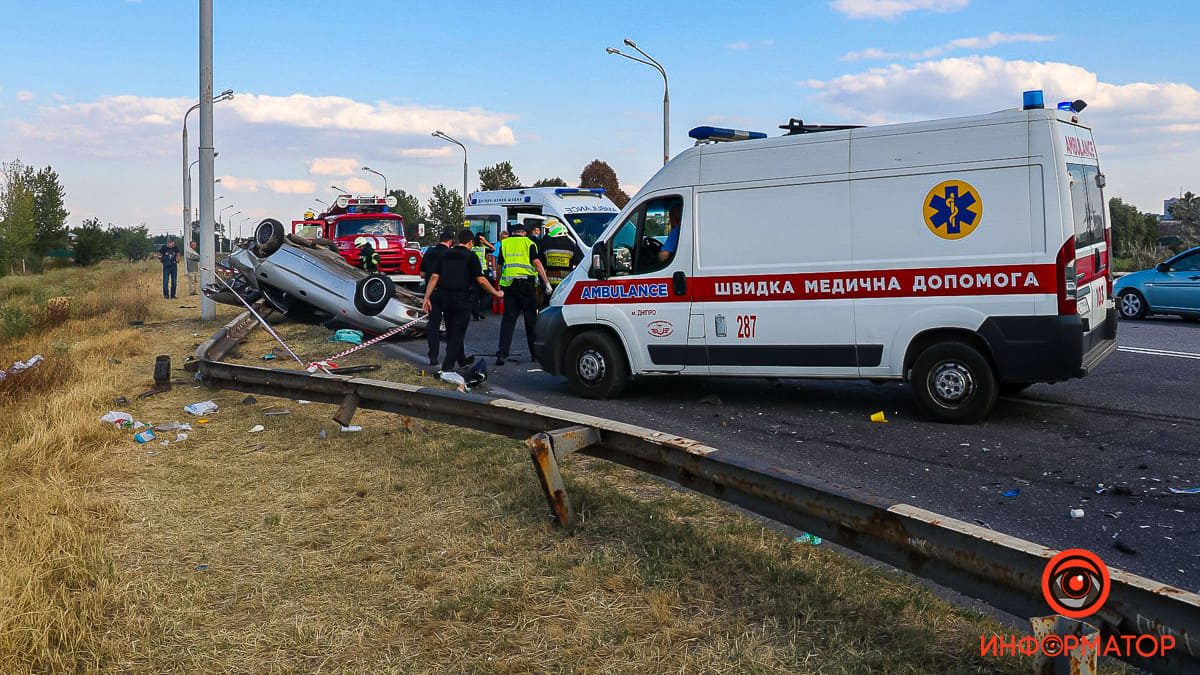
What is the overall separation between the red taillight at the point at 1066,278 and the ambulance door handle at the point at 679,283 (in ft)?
10.2

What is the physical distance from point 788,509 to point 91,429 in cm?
616

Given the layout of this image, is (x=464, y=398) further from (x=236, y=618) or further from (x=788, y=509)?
(x=788, y=509)

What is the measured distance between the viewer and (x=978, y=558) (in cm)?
324

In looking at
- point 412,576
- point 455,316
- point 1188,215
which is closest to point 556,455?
point 412,576

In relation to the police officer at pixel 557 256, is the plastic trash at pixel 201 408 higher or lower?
lower

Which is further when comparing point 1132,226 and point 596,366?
point 1132,226

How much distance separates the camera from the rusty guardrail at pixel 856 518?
2.74 metres

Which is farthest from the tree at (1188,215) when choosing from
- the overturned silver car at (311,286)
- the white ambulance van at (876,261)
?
the white ambulance van at (876,261)

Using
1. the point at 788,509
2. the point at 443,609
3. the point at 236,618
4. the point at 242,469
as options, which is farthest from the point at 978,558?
the point at 242,469

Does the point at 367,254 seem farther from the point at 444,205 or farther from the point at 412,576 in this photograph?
the point at 444,205

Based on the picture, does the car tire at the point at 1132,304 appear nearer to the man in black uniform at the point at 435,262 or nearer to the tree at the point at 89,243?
the man in black uniform at the point at 435,262

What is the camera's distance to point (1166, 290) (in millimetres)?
15664

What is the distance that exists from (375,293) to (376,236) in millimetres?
8108

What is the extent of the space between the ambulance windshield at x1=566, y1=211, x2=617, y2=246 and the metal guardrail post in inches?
586
